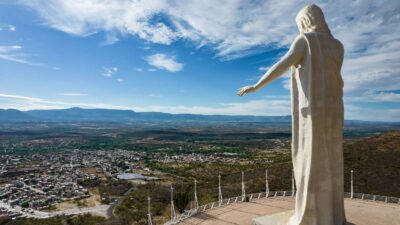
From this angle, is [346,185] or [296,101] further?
[346,185]

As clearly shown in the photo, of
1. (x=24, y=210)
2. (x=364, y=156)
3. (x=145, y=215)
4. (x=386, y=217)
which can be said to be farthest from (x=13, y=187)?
(x=386, y=217)

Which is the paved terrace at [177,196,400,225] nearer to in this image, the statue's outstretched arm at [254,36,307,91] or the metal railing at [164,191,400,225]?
the metal railing at [164,191,400,225]

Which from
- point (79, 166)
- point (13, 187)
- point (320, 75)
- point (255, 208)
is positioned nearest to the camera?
point (320, 75)

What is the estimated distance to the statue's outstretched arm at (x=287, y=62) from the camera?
9333 mm

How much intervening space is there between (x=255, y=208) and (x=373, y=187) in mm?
14277

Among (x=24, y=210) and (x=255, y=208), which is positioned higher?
(x=255, y=208)

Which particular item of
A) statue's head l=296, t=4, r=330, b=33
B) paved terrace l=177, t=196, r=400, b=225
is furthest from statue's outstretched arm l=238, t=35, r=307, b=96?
paved terrace l=177, t=196, r=400, b=225

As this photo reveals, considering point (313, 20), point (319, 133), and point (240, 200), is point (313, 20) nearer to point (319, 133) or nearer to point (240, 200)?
point (319, 133)

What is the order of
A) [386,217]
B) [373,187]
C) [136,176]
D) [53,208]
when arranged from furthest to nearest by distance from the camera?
[136,176] → [53,208] → [373,187] → [386,217]

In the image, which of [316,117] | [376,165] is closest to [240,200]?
[316,117]

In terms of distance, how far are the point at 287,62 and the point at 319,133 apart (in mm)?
1858

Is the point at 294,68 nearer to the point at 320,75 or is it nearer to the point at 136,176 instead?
the point at 320,75

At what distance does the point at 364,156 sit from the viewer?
40.0m

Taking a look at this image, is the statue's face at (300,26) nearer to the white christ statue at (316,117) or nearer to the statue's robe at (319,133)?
the white christ statue at (316,117)
